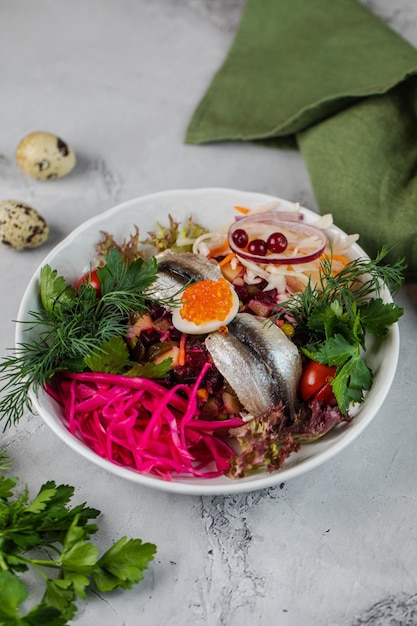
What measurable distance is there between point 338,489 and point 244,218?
149cm

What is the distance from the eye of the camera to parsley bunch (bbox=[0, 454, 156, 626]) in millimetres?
2766

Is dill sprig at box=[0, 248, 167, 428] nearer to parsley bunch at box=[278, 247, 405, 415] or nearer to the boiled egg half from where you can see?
the boiled egg half

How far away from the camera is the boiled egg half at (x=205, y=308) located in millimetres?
3416

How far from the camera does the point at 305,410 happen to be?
3336mm

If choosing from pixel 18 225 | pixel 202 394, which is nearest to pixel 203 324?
pixel 202 394

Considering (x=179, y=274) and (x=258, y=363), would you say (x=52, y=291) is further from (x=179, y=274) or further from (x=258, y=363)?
(x=258, y=363)

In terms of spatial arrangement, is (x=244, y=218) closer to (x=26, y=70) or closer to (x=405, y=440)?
(x=405, y=440)

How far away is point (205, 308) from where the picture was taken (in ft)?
11.2

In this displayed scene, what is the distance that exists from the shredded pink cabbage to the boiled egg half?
19cm

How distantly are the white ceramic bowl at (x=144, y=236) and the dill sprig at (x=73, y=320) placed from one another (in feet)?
0.28

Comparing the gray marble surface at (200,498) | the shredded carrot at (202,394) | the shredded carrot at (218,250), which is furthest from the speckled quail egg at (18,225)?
the shredded carrot at (202,394)

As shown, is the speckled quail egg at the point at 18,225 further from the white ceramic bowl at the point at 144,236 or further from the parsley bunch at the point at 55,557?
the parsley bunch at the point at 55,557

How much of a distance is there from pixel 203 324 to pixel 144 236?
0.96 metres

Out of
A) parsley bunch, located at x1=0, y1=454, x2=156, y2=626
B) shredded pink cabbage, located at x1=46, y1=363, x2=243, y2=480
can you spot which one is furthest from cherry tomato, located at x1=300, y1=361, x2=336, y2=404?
parsley bunch, located at x1=0, y1=454, x2=156, y2=626
